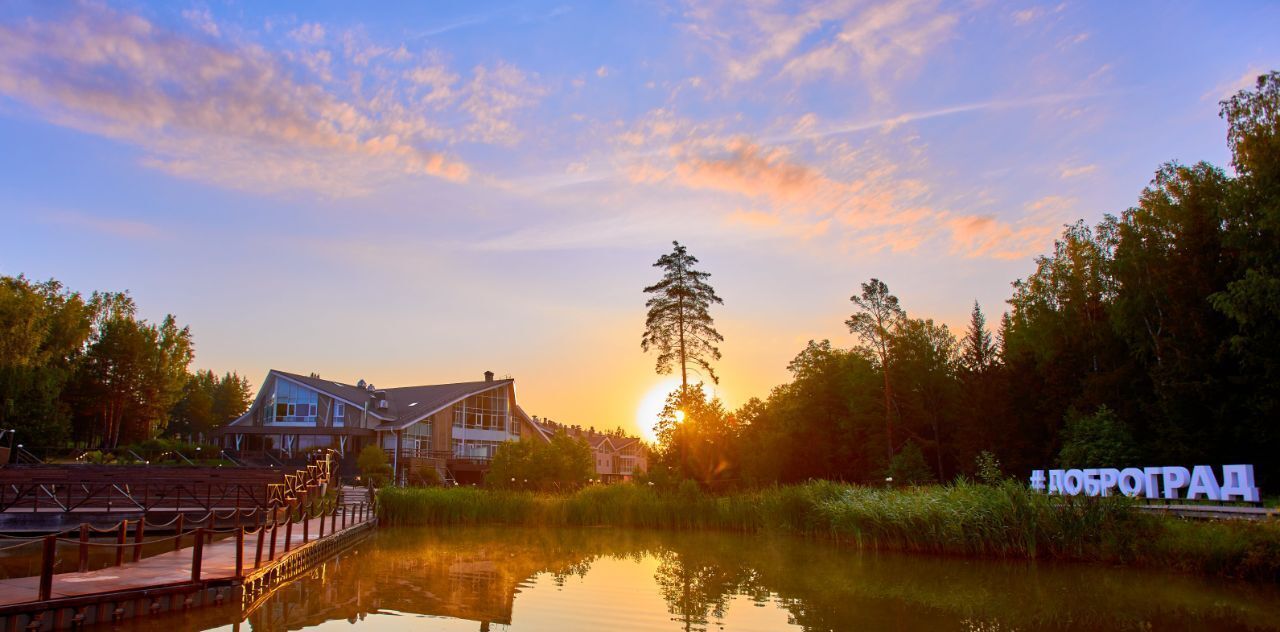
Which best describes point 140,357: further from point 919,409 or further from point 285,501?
point 919,409

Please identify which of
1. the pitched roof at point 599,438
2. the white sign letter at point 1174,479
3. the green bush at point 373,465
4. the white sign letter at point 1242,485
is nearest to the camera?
the white sign letter at point 1242,485

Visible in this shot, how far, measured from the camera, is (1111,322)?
114 ft

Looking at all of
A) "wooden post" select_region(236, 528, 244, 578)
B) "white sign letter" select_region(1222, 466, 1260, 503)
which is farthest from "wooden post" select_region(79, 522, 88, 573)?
"white sign letter" select_region(1222, 466, 1260, 503)

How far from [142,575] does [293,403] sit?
4130 centimetres

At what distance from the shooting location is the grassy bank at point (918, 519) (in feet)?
58.9

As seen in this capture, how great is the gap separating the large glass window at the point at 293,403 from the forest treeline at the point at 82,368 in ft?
28.6

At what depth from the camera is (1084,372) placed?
37.2 metres

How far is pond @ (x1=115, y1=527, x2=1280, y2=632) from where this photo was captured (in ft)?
42.2

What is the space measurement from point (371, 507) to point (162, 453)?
14911 millimetres

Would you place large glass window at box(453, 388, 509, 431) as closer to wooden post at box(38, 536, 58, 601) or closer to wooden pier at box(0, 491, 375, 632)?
wooden pier at box(0, 491, 375, 632)

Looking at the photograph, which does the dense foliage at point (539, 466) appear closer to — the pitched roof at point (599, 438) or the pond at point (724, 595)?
the pond at point (724, 595)

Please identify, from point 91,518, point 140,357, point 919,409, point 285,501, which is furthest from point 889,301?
point 140,357

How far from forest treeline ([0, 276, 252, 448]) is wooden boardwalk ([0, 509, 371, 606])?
29842mm

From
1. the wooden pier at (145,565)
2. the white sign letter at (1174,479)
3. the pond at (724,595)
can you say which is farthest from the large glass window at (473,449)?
the white sign letter at (1174,479)
